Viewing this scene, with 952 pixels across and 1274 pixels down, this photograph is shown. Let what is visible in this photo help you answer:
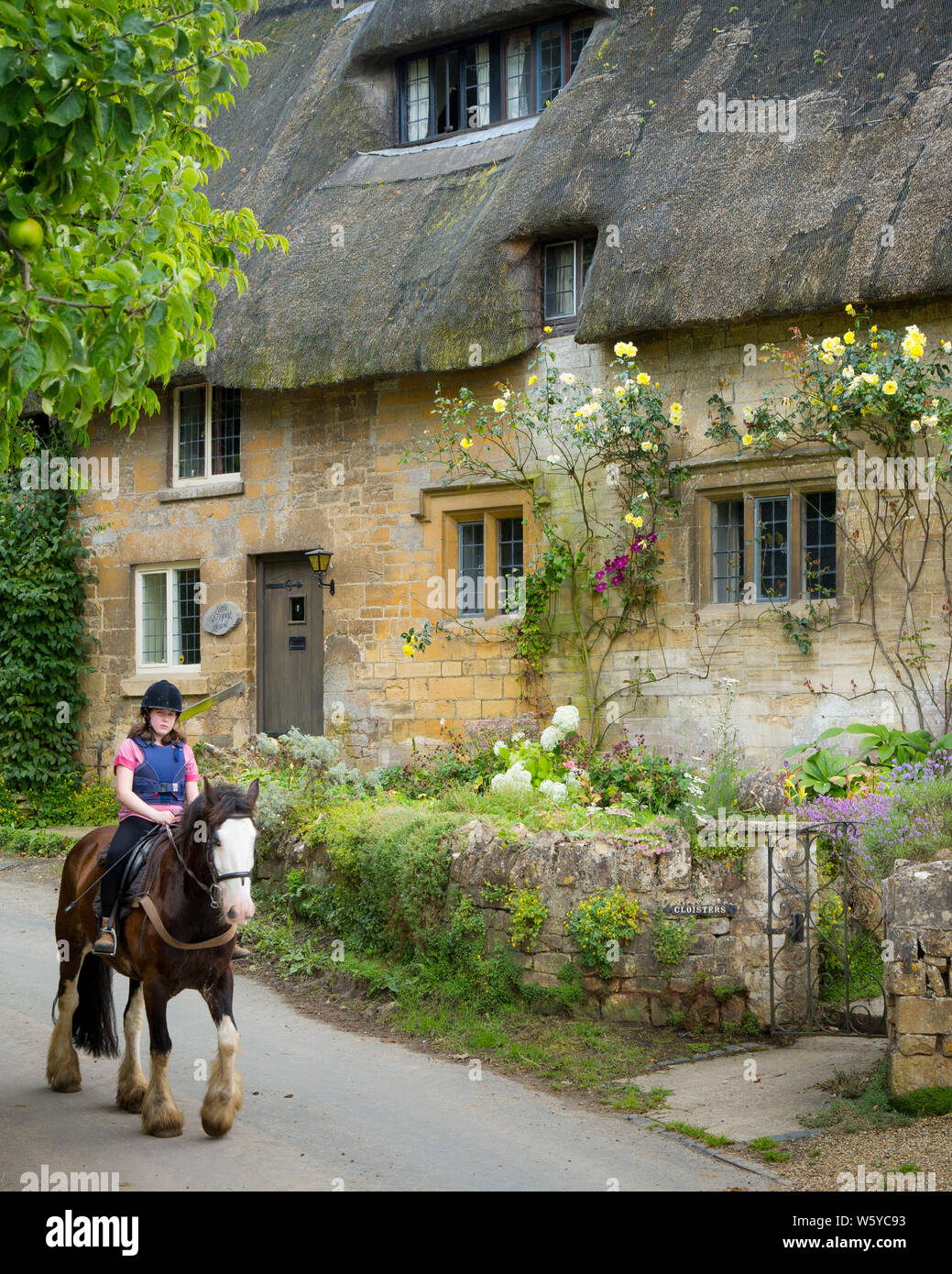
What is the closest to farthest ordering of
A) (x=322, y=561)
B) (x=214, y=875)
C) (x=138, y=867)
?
1. (x=214, y=875)
2. (x=138, y=867)
3. (x=322, y=561)

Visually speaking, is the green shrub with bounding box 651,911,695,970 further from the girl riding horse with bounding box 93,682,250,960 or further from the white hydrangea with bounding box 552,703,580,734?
the white hydrangea with bounding box 552,703,580,734

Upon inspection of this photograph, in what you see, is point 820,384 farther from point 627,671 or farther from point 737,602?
point 627,671

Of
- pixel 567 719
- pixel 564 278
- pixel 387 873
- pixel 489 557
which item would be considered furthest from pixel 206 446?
pixel 387 873

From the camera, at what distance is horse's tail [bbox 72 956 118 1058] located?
670 cm

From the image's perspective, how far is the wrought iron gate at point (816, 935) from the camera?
25.2ft

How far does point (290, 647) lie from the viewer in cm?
1463

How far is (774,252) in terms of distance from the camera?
34.1 feet

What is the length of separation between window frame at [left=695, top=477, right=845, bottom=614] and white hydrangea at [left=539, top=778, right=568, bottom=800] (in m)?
2.50

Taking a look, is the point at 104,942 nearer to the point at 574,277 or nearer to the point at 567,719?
the point at 567,719

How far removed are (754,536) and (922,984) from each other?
5.71 meters

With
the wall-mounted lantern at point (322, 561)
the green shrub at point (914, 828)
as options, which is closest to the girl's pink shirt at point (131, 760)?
the green shrub at point (914, 828)

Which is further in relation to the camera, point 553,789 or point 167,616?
point 167,616

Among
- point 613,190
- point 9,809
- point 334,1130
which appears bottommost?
point 334,1130

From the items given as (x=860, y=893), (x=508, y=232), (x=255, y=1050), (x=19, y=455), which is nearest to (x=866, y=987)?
(x=860, y=893)
